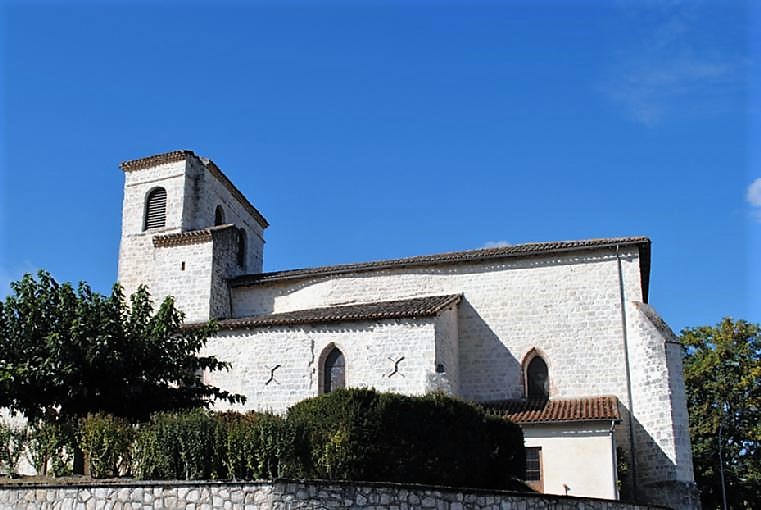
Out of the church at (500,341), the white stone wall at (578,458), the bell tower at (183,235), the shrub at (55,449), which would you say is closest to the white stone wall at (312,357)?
the church at (500,341)

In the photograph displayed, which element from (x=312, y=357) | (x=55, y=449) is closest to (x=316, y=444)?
(x=55, y=449)

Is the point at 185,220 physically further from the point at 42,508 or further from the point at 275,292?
the point at 42,508

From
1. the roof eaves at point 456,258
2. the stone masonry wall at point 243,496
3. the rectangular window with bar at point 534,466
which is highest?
the roof eaves at point 456,258

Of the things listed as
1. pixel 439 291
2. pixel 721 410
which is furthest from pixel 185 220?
pixel 721 410

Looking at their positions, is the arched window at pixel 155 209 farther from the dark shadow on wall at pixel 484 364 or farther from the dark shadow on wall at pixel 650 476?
the dark shadow on wall at pixel 650 476

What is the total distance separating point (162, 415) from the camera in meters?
16.9

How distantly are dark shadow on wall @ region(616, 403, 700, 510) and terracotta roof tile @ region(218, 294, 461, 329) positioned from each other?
6.53 m

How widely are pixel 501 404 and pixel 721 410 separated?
620 inches

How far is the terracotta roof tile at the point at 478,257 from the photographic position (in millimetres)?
26812

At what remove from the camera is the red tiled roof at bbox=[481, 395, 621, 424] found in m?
23.0

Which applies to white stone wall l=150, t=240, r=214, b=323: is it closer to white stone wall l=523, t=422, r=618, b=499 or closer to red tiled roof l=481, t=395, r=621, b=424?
red tiled roof l=481, t=395, r=621, b=424

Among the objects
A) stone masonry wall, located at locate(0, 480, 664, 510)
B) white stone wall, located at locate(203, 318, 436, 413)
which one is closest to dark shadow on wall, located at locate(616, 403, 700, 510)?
white stone wall, located at locate(203, 318, 436, 413)

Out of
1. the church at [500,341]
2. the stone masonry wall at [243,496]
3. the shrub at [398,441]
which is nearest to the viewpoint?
the stone masonry wall at [243,496]

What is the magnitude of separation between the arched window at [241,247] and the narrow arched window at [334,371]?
10.2 m
